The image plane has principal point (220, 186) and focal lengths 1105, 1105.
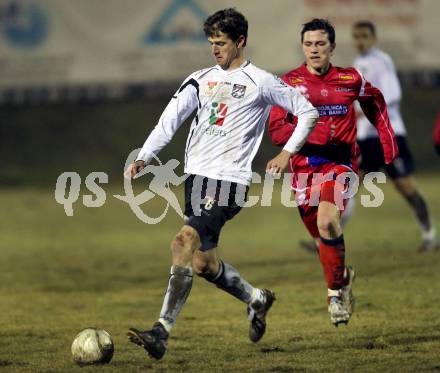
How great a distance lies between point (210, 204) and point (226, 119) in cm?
62

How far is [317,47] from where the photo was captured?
8867 millimetres

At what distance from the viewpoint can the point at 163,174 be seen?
1036 inches

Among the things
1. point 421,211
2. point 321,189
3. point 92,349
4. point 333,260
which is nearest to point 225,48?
point 321,189

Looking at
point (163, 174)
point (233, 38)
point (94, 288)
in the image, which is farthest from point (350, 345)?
point (163, 174)

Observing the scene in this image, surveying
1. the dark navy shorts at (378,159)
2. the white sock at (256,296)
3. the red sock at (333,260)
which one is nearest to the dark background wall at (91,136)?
the dark navy shorts at (378,159)

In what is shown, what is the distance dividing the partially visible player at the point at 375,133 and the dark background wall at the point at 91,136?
40.2ft

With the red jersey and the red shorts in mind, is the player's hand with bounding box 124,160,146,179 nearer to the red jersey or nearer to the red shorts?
the red jersey

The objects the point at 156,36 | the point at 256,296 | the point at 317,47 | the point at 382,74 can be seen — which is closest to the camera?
the point at 256,296

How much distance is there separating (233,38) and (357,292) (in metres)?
3.79

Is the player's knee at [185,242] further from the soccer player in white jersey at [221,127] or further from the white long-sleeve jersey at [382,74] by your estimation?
the white long-sleeve jersey at [382,74]

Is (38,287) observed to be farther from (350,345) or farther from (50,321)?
(350,345)

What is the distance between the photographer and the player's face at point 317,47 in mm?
8852

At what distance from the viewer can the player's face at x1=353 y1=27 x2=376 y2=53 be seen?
13.5 meters

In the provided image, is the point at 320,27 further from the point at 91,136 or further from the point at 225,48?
the point at 91,136
